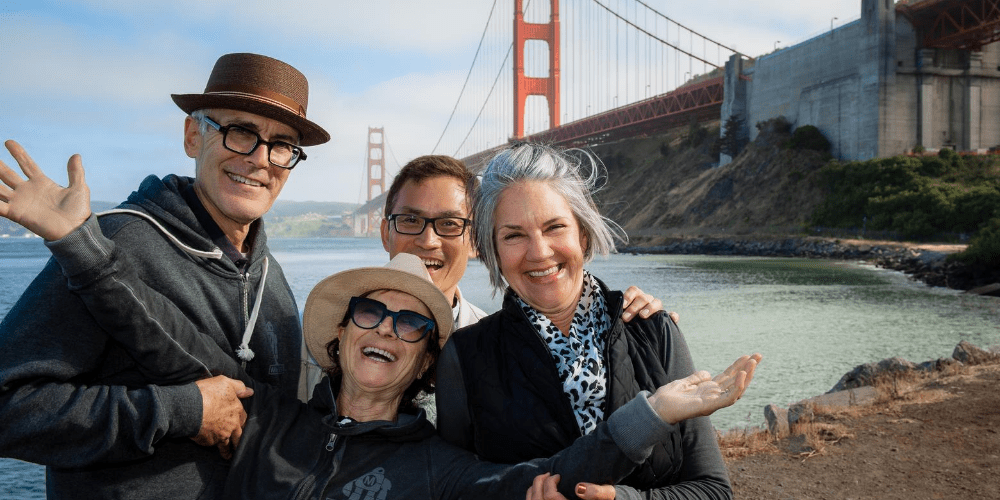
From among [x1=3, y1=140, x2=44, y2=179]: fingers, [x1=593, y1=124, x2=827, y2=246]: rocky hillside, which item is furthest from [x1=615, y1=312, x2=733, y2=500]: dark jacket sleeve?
[x1=593, y1=124, x2=827, y2=246]: rocky hillside

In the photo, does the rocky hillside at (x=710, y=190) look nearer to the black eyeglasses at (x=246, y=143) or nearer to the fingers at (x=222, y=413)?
the black eyeglasses at (x=246, y=143)

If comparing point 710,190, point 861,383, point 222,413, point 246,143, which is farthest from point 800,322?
point 710,190

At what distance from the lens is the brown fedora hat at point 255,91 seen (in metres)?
1.84

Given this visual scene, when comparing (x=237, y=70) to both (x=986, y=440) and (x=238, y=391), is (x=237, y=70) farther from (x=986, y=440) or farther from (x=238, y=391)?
(x=986, y=440)

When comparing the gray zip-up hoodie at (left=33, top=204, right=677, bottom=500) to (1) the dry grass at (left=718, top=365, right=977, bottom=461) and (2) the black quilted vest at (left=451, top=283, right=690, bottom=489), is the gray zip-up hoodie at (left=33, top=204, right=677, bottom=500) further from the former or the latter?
(1) the dry grass at (left=718, top=365, right=977, bottom=461)

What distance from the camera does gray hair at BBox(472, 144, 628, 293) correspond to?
1647mm

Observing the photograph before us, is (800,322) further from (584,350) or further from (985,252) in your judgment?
(584,350)

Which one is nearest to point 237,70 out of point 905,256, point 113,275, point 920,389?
point 113,275

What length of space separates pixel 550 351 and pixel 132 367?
0.89 meters

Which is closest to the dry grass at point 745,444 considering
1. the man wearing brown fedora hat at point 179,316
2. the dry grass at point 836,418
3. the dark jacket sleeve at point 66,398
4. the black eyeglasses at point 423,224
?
the dry grass at point 836,418

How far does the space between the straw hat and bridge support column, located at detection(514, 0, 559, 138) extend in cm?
4671

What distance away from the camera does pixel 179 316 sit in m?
1.54

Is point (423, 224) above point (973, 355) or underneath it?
above

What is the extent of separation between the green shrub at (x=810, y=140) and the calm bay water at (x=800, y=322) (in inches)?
514
